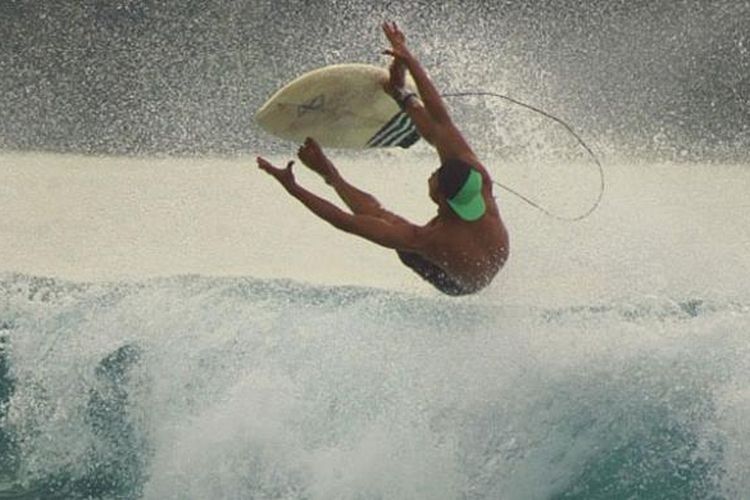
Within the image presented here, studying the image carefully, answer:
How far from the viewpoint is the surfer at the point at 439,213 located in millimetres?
4590

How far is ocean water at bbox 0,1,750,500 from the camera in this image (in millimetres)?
5039

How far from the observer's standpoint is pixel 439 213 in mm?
4695

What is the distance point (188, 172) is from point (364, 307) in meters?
3.53

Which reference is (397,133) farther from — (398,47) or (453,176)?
(453,176)

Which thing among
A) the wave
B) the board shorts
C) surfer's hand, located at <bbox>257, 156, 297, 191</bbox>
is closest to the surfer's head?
the board shorts

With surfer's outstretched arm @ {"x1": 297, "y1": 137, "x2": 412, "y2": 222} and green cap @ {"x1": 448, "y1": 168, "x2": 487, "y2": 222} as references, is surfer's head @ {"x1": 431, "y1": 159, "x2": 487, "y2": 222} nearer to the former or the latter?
green cap @ {"x1": 448, "y1": 168, "x2": 487, "y2": 222}

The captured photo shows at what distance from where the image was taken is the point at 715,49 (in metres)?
9.84

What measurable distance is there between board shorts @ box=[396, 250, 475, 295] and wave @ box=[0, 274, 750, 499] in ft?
1.52

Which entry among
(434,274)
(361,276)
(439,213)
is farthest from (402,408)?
(361,276)

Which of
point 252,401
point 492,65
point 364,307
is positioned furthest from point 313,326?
point 492,65

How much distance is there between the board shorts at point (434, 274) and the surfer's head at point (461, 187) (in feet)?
0.71

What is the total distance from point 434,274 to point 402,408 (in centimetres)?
61

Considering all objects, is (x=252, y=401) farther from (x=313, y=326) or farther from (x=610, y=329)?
(x=610, y=329)

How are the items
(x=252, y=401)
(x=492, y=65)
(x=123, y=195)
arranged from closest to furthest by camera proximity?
(x=252, y=401), (x=492, y=65), (x=123, y=195)
